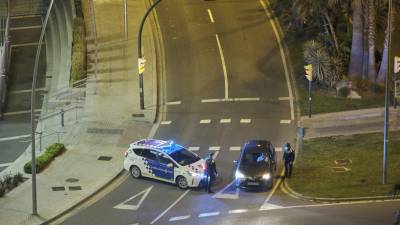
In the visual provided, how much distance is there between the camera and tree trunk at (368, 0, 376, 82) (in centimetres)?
3894

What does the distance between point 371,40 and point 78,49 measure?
59.1ft

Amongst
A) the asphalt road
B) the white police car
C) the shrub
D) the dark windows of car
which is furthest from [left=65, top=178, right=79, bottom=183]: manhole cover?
the shrub

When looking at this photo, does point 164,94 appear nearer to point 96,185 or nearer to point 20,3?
point 96,185

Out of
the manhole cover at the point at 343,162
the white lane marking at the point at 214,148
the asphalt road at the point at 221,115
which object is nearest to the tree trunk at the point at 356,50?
the asphalt road at the point at 221,115

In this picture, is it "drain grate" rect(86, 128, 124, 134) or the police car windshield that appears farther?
"drain grate" rect(86, 128, 124, 134)

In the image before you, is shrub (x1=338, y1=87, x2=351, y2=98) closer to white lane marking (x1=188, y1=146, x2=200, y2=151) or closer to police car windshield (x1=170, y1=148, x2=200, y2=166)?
white lane marking (x1=188, y1=146, x2=200, y2=151)

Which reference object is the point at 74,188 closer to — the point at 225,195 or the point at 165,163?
the point at 165,163

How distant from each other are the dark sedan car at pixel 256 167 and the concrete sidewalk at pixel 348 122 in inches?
217

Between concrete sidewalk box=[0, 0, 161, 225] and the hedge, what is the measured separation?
32 cm

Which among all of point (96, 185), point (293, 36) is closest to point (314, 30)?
point (293, 36)

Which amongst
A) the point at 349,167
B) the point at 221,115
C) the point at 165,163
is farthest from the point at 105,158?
the point at 349,167

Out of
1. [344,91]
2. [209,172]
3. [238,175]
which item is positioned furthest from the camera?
[344,91]

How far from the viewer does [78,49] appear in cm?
4553

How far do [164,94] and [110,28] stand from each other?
10.3m
